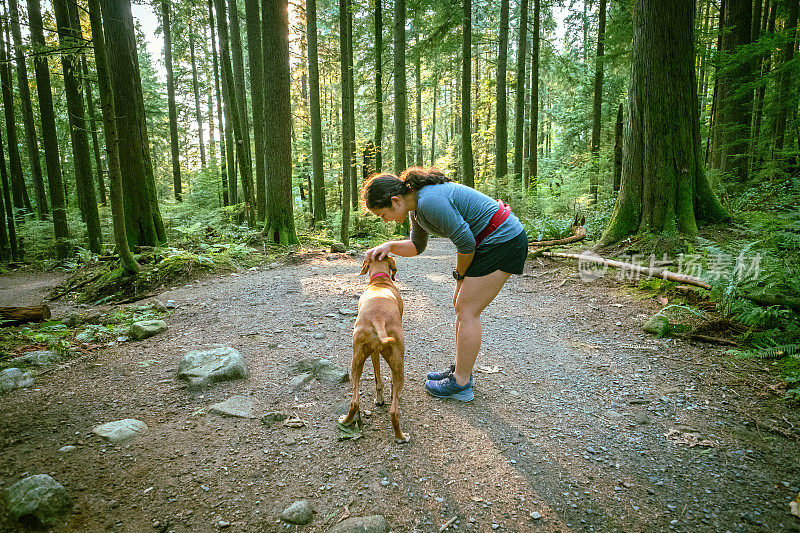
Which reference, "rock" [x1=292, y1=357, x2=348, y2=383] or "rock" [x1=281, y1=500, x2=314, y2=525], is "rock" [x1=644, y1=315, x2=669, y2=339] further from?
"rock" [x1=281, y1=500, x2=314, y2=525]

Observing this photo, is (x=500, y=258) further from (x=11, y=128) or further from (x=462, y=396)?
(x=11, y=128)

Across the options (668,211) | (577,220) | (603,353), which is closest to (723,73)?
(577,220)

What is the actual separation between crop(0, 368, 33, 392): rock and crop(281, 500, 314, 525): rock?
2.83m

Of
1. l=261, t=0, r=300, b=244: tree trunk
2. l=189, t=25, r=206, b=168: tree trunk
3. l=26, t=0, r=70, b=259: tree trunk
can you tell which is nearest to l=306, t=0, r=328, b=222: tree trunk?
l=261, t=0, r=300, b=244: tree trunk

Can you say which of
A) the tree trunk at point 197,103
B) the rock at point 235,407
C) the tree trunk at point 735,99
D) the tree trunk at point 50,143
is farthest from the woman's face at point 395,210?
the tree trunk at point 197,103

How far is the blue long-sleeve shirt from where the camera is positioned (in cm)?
280

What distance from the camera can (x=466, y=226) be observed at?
2807mm

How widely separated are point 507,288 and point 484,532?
5.42 m

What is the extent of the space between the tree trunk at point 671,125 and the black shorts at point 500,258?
187 inches

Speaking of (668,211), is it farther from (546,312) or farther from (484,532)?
(484,532)

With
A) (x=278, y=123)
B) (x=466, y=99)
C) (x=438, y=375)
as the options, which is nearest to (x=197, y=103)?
(x=278, y=123)

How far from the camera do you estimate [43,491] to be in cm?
197

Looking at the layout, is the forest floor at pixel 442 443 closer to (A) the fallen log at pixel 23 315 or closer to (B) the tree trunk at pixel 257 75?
(A) the fallen log at pixel 23 315

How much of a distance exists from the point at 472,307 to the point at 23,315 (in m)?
5.81
